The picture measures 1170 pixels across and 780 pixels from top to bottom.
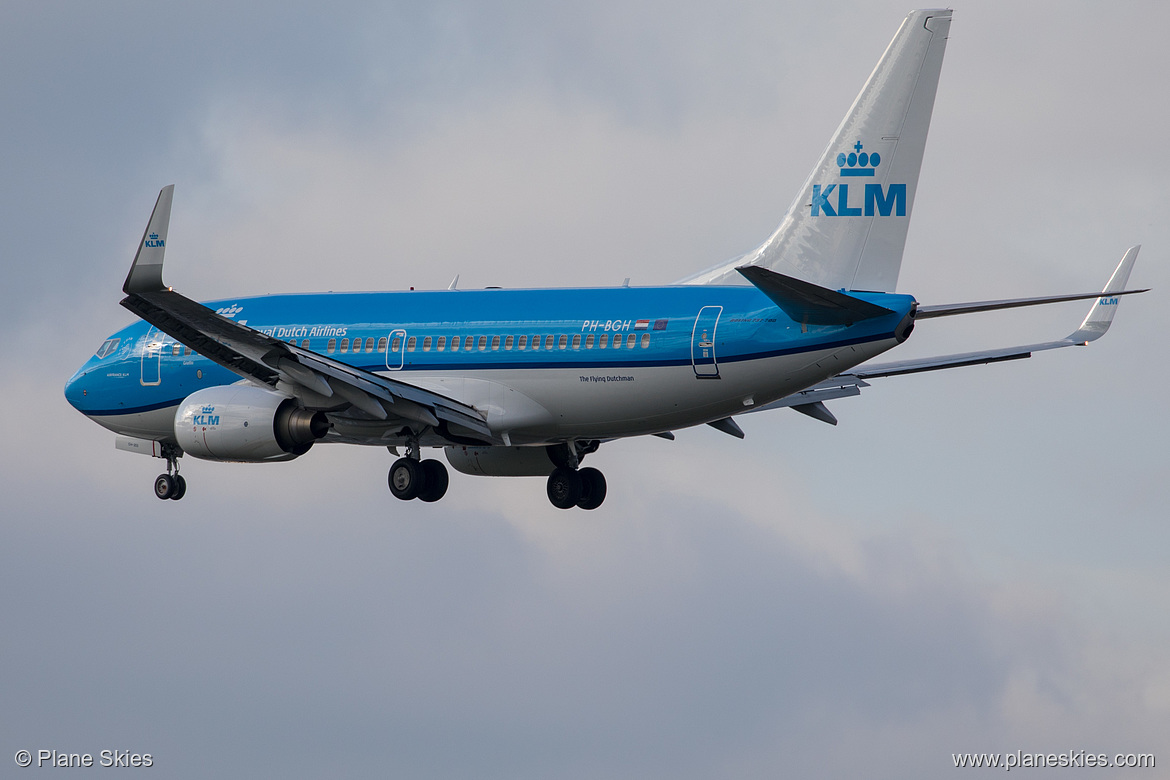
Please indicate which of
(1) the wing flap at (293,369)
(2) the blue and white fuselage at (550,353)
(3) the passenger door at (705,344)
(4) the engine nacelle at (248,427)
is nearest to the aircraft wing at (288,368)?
(1) the wing flap at (293,369)

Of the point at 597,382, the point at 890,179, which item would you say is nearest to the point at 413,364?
the point at 597,382

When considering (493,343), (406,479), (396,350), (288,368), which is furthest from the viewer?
(406,479)

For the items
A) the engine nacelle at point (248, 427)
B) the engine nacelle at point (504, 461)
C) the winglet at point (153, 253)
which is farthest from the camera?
the engine nacelle at point (504, 461)

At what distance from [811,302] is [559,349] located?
21.6 ft

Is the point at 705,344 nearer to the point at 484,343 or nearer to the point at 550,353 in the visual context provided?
the point at 550,353

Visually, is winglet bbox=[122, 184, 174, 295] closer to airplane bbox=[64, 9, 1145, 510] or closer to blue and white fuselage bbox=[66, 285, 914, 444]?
airplane bbox=[64, 9, 1145, 510]

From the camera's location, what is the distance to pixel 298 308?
40.9 m

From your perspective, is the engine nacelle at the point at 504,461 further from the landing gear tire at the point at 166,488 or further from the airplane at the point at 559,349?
the landing gear tire at the point at 166,488

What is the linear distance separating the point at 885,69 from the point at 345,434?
48.1 feet

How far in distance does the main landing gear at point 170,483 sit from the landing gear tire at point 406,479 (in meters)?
6.71

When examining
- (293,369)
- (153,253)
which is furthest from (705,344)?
(153,253)

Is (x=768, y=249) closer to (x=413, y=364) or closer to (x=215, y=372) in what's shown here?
(x=413, y=364)

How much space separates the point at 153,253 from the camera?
3012 cm

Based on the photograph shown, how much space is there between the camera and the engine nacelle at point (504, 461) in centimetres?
4169
